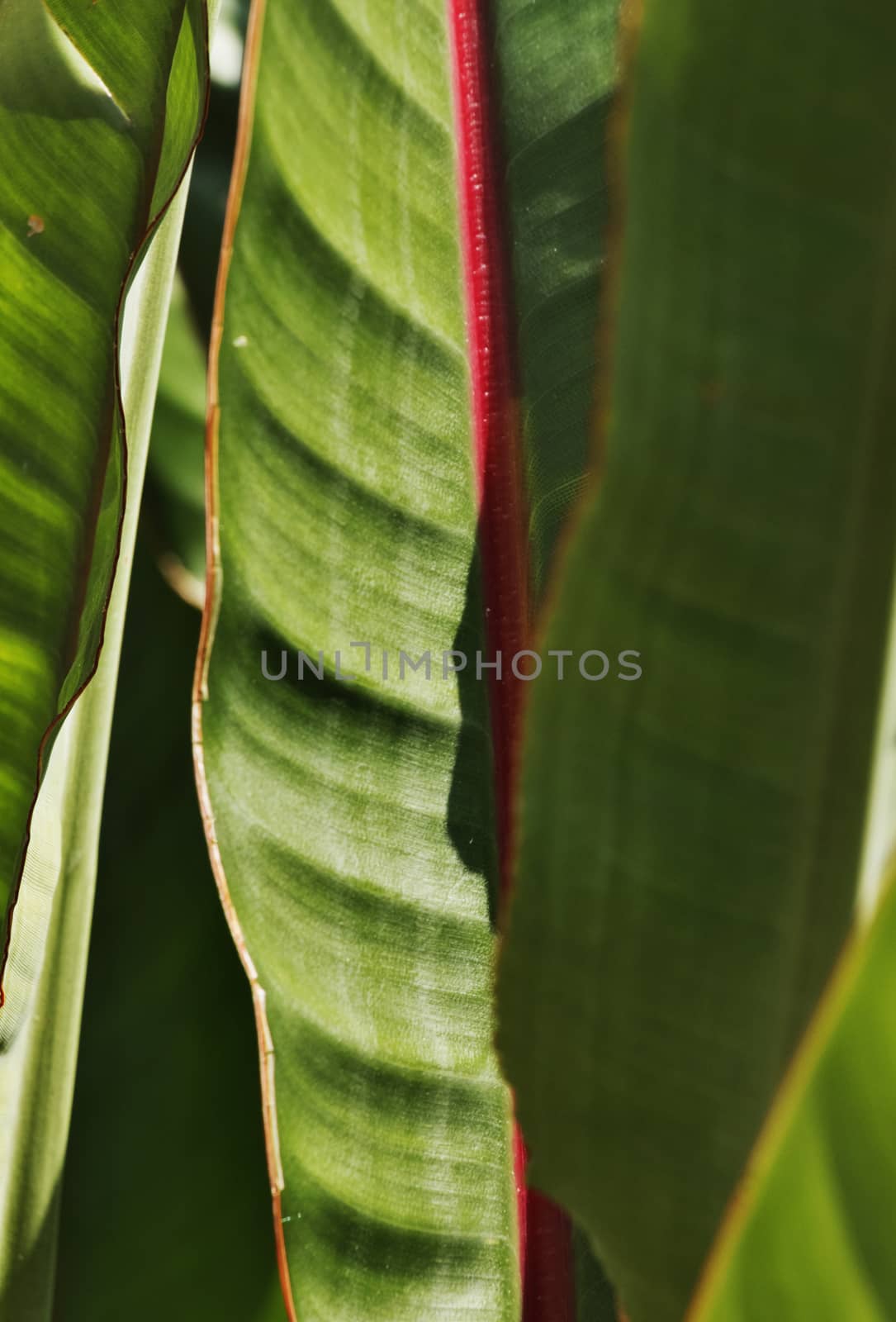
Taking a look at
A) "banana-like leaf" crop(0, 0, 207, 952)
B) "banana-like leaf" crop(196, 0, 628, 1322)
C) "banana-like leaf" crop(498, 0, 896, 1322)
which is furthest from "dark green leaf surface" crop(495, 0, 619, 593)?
"banana-like leaf" crop(498, 0, 896, 1322)

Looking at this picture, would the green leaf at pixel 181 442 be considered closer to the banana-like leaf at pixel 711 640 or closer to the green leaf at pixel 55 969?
the green leaf at pixel 55 969

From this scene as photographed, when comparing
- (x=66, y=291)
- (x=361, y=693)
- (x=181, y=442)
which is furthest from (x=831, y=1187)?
(x=181, y=442)

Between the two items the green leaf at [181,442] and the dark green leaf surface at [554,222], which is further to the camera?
the green leaf at [181,442]

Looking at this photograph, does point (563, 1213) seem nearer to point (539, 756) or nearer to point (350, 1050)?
point (350, 1050)

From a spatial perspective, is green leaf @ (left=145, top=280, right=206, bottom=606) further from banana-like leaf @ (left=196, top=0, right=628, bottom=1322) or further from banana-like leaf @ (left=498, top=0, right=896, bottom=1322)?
banana-like leaf @ (left=498, top=0, right=896, bottom=1322)

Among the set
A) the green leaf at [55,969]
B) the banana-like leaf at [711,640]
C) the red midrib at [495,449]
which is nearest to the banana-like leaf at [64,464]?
the green leaf at [55,969]

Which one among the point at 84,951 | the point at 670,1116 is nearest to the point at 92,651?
the point at 84,951

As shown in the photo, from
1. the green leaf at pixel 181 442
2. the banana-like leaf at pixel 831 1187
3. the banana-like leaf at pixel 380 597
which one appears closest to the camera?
the banana-like leaf at pixel 831 1187

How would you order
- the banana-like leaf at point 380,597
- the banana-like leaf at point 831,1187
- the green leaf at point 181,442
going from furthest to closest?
the green leaf at point 181,442 < the banana-like leaf at point 380,597 < the banana-like leaf at point 831,1187
